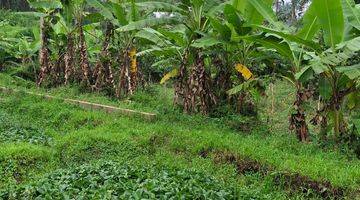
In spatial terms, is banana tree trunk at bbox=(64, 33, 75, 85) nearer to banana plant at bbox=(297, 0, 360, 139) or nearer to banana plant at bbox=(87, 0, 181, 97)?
banana plant at bbox=(87, 0, 181, 97)

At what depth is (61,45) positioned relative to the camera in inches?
535

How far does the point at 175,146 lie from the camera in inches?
308

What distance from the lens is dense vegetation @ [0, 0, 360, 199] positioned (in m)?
6.19

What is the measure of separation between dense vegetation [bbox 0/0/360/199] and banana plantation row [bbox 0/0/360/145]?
0.08 feet

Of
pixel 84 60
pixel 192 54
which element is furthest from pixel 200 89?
pixel 84 60

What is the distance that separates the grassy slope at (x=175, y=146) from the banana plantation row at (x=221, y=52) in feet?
2.14

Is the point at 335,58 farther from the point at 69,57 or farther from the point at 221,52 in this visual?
the point at 69,57

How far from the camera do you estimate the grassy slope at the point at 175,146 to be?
259 inches

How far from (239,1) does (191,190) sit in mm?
4669

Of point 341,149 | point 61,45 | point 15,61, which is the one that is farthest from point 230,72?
point 15,61

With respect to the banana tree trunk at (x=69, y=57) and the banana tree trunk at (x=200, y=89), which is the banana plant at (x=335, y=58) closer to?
the banana tree trunk at (x=200, y=89)

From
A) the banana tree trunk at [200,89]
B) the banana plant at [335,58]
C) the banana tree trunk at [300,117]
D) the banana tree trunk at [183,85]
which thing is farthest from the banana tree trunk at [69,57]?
the banana plant at [335,58]

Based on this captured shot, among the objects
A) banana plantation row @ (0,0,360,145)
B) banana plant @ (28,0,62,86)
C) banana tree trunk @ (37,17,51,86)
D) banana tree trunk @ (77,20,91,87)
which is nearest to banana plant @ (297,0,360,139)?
banana plantation row @ (0,0,360,145)

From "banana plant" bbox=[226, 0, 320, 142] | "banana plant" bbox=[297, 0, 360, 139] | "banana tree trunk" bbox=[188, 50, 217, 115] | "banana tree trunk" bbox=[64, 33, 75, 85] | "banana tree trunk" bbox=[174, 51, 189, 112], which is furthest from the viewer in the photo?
"banana tree trunk" bbox=[64, 33, 75, 85]
